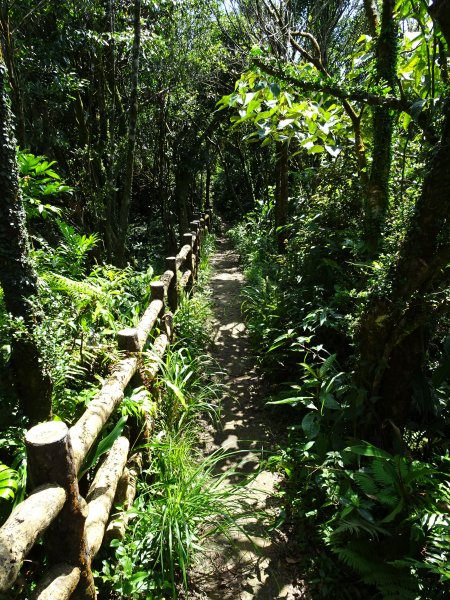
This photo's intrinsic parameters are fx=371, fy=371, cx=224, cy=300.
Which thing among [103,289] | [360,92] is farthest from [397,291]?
[103,289]

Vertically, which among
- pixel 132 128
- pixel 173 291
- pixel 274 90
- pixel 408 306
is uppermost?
pixel 132 128

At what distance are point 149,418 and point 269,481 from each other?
1.14 m

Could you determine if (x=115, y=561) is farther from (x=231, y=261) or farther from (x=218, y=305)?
(x=231, y=261)

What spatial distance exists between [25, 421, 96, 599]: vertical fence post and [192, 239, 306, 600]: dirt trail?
37.7 inches

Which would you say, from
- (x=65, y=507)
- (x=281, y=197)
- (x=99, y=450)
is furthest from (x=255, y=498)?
(x=281, y=197)

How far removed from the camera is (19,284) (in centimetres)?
199

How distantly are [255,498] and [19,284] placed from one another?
87.6 inches

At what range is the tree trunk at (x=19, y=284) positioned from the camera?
1842 millimetres

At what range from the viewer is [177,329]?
489cm

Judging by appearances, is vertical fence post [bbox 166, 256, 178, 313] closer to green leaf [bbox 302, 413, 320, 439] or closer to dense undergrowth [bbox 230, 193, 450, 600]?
dense undergrowth [bbox 230, 193, 450, 600]

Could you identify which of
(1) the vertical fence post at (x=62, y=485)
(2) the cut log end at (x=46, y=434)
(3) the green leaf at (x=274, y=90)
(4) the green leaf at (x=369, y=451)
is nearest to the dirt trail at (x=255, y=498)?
(4) the green leaf at (x=369, y=451)

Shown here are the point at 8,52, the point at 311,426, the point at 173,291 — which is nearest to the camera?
the point at 311,426

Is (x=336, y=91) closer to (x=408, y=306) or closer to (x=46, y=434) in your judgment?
(x=408, y=306)

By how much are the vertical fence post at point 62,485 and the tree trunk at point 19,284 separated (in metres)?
0.71
